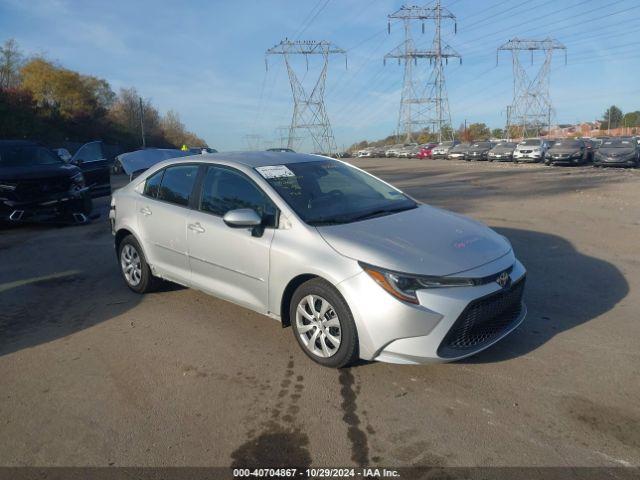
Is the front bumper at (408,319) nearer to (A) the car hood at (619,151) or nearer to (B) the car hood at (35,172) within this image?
(B) the car hood at (35,172)

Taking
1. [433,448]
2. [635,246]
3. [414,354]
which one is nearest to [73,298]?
[414,354]

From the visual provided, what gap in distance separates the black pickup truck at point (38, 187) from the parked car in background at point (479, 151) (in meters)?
34.5

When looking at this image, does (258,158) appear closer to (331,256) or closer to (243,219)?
(243,219)

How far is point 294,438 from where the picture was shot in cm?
301

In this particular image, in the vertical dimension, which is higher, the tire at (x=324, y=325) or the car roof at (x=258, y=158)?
the car roof at (x=258, y=158)

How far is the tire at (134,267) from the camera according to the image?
5477mm

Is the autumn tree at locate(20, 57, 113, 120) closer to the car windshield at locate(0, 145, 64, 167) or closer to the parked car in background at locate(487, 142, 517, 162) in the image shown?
the parked car in background at locate(487, 142, 517, 162)

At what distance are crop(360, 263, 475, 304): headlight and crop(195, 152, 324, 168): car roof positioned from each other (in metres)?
1.76

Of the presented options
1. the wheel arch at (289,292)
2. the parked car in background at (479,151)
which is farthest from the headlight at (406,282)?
the parked car in background at (479,151)

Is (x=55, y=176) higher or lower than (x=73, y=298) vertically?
higher

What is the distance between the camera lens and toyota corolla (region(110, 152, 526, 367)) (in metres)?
3.41

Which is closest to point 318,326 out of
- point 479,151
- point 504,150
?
point 504,150

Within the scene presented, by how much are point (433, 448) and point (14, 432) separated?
2522mm

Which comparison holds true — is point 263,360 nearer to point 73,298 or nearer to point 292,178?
point 292,178
